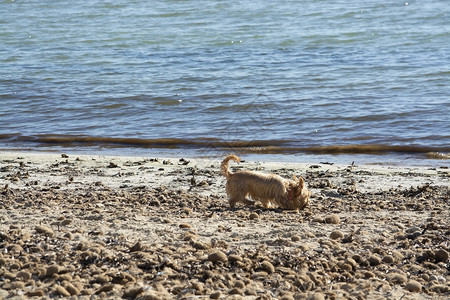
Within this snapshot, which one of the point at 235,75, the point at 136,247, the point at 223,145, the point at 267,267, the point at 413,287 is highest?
the point at 235,75

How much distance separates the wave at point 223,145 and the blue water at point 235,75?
46mm

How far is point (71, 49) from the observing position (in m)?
23.8

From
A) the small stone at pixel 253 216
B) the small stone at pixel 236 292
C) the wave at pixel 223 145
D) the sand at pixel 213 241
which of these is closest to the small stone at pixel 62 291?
the sand at pixel 213 241

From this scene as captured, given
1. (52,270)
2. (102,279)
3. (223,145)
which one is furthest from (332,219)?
(223,145)

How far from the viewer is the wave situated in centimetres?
1188

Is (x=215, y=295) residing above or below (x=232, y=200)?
below

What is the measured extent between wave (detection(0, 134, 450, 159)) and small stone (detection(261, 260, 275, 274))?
275 inches

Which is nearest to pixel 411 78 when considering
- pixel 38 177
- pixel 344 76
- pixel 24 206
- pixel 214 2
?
pixel 344 76

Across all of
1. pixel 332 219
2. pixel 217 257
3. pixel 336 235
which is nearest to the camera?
pixel 217 257

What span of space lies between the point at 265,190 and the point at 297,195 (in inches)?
16.1

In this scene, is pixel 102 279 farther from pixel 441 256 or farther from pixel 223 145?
pixel 223 145

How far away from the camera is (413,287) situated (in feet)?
16.0

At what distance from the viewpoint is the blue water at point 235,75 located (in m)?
13.5

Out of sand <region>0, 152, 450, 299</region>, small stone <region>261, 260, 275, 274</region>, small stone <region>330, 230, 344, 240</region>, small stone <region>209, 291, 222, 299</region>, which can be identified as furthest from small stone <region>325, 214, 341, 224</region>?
small stone <region>209, 291, 222, 299</region>
